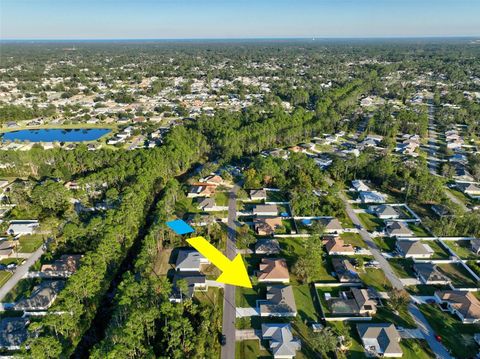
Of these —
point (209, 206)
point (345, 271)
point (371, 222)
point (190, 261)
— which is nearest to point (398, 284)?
point (345, 271)

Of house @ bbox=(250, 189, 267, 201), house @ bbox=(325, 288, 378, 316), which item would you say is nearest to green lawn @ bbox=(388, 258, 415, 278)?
house @ bbox=(325, 288, 378, 316)

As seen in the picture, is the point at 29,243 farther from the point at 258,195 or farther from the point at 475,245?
the point at 475,245

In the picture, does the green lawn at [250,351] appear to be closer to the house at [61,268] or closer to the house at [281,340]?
the house at [281,340]

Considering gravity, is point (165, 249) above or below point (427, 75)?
below

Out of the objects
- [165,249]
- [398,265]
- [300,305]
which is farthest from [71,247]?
[398,265]

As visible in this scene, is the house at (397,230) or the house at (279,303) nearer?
the house at (279,303)

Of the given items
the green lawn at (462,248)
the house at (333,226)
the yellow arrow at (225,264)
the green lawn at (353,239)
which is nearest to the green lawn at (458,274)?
the green lawn at (462,248)

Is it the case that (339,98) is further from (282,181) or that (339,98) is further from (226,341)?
(226,341)

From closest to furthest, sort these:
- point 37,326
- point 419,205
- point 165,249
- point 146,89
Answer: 1. point 37,326
2. point 165,249
3. point 419,205
4. point 146,89
